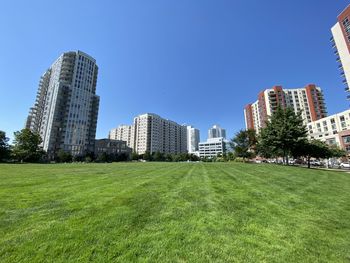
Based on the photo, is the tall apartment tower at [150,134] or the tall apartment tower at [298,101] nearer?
the tall apartment tower at [298,101]

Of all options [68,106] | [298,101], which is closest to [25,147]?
[68,106]

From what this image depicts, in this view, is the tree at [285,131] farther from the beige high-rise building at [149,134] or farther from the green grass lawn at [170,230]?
the beige high-rise building at [149,134]

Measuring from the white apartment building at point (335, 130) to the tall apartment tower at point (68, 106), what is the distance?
127 m

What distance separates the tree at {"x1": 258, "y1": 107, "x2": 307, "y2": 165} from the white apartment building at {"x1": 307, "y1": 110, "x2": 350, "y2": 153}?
2353 inches

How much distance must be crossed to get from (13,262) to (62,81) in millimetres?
135469

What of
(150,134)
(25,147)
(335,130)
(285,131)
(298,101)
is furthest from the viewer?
(150,134)

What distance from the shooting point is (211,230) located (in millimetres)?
4055

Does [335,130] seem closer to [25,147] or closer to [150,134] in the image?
[25,147]

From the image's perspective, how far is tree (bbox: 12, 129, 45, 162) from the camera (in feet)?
222

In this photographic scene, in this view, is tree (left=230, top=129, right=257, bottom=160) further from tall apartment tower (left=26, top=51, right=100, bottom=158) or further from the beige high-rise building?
the beige high-rise building

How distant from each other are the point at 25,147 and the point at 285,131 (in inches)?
3376

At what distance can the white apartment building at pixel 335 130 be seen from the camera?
231 feet

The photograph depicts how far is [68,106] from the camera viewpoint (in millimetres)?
111750

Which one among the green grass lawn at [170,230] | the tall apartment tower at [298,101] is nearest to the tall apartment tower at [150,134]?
the tall apartment tower at [298,101]
